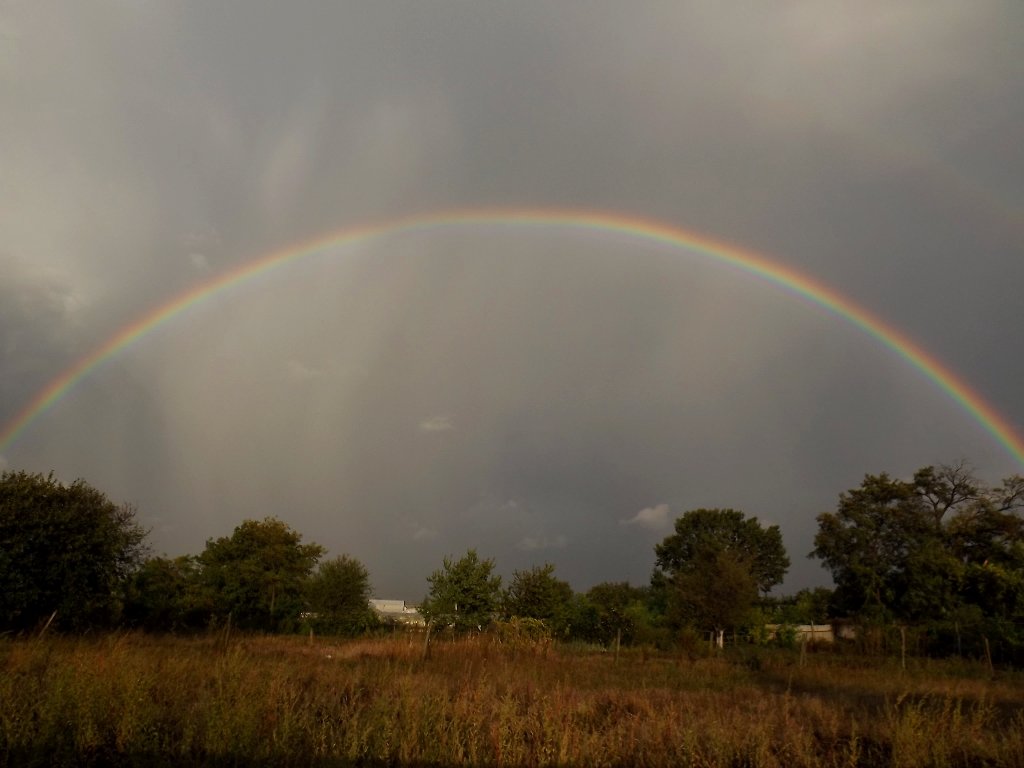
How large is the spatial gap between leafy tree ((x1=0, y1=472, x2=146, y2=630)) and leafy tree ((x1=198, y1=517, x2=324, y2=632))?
15.8m

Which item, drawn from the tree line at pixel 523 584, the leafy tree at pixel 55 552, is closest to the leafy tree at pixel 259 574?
the tree line at pixel 523 584

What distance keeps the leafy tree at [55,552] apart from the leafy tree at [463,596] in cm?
1065

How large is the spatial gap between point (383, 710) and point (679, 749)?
122 inches

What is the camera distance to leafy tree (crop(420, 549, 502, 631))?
82.5ft

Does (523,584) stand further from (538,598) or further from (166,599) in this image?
(166,599)

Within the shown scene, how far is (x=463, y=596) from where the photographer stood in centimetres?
2538

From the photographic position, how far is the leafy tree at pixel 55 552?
19438 millimetres

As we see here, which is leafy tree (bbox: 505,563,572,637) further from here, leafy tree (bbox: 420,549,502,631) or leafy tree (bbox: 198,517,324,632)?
leafy tree (bbox: 198,517,324,632)

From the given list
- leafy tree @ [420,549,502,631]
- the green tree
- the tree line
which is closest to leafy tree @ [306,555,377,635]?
the tree line

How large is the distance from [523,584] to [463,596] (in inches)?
109

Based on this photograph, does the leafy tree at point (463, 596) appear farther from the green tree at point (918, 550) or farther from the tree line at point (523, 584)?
the green tree at point (918, 550)

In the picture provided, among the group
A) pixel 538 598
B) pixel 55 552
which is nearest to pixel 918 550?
pixel 538 598

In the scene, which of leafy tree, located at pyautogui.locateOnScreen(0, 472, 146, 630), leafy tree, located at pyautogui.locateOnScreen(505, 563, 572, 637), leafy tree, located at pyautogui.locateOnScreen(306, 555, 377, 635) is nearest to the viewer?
leafy tree, located at pyautogui.locateOnScreen(0, 472, 146, 630)

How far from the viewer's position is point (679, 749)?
22.0 feet
